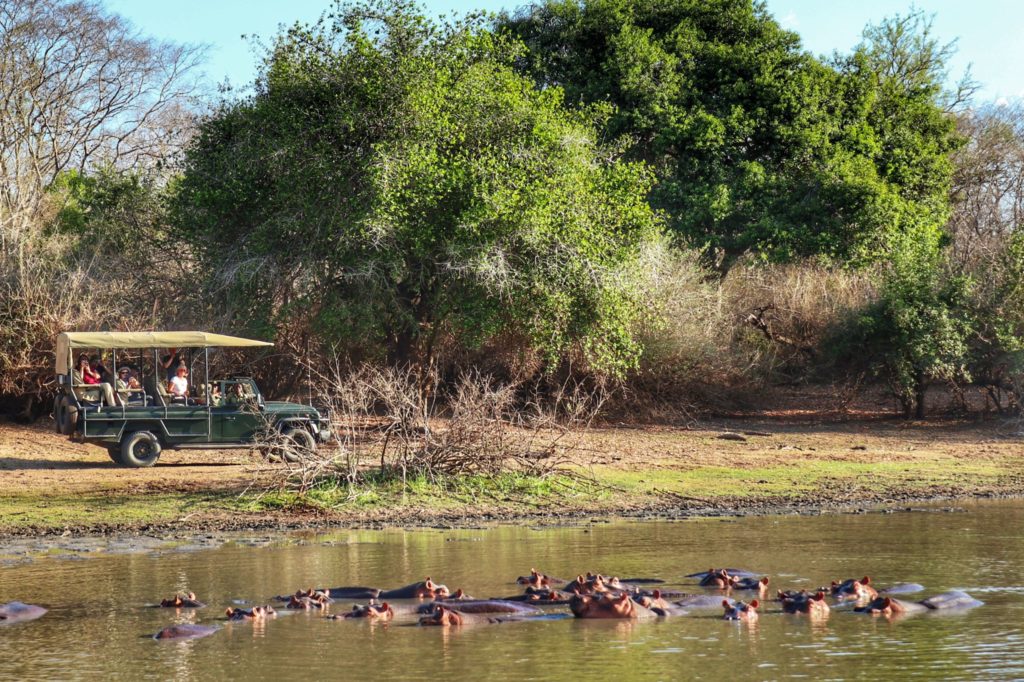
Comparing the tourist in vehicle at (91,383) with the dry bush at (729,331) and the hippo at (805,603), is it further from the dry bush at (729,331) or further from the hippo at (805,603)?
the hippo at (805,603)

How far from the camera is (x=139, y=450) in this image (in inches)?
811

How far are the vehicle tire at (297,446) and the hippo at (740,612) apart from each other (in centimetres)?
761

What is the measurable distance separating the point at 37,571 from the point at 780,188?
23401mm

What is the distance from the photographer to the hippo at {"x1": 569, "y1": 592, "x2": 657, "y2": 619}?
446 inches

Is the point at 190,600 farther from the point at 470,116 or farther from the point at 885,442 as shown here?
the point at 885,442

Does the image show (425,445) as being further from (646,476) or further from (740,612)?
(740,612)

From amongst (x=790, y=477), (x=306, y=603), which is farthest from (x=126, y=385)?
(x=306, y=603)

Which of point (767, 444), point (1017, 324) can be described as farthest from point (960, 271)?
point (767, 444)

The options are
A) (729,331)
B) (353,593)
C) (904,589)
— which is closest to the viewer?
(353,593)

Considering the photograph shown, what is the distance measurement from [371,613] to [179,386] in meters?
10.7

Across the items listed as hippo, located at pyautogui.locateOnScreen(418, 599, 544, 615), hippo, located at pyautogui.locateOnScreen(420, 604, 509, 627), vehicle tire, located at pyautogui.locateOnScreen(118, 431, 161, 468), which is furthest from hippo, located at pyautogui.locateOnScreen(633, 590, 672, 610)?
vehicle tire, located at pyautogui.locateOnScreen(118, 431, 161, 468)

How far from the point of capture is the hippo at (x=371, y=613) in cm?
1135

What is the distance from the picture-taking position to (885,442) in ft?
84.0

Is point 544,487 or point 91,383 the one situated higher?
point 91,383
